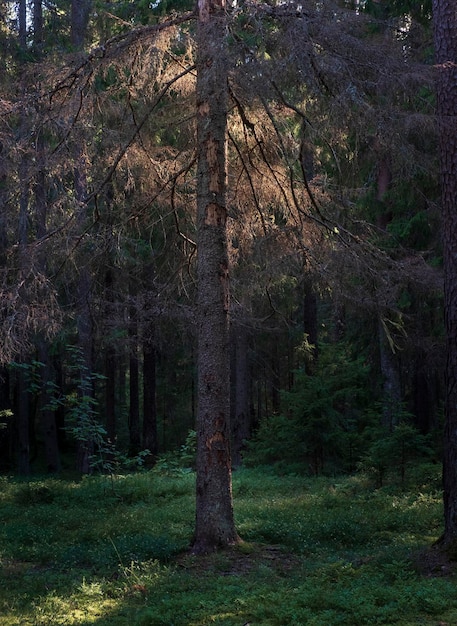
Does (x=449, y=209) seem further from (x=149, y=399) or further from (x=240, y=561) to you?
(x=149, y=399)

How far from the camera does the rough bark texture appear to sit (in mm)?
6770

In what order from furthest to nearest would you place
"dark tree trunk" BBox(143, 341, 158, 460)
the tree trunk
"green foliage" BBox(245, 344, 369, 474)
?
1. "dark tree trunk" BBox(143, 341, 158, 460)
2. "green foliage" BBox(245, 344, 369, 474)
3. the tree trunk

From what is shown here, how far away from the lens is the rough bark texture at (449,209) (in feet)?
22.2

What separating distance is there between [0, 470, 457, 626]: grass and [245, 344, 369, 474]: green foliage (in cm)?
270

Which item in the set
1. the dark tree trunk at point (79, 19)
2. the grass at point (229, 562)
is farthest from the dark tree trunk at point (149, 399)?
the dark tree trunk at point (79, 19)

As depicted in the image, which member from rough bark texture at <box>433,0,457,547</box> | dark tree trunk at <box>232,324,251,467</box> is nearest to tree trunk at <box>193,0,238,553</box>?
rough bark texture at <box>433,0,457,547</box>

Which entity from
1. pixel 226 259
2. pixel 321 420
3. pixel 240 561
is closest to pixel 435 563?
pixel 240 561

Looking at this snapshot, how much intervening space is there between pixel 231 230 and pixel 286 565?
15.1 ft

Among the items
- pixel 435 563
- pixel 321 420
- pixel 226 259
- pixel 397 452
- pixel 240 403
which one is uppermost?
pixel 226 259

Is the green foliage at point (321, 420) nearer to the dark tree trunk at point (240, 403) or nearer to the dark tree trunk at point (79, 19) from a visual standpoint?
the dark tree trunk at point (240, 403)

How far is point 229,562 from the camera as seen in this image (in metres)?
7.12

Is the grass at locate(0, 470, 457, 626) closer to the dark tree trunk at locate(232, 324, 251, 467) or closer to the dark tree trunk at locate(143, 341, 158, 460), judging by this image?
the dark tree trunk at locate(232, 324, 251, 467)

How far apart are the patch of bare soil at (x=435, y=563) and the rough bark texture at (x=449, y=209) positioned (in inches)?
5.6

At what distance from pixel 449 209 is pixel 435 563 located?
353 centimetres
